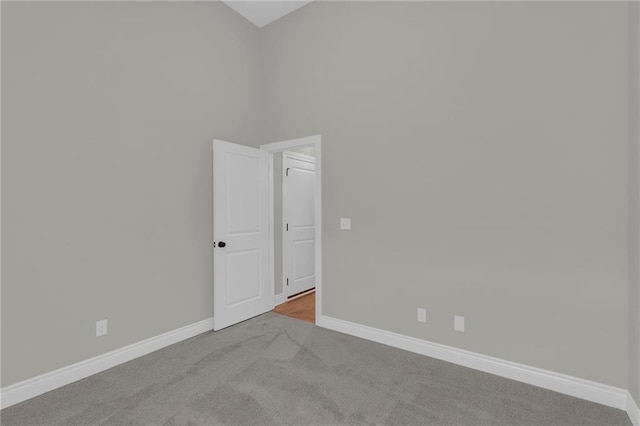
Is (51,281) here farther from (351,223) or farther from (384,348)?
(384,348)

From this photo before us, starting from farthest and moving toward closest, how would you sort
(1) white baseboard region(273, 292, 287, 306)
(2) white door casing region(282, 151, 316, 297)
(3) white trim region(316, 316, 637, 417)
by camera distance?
(2) white door casing region(282, 151, 316, 297), (1) white baseboard region(273, 292, 287, 306), (3) white trim region(316, 316, 637, 417)

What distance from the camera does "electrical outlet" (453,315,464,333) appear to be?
2504 mm

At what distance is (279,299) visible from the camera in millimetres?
4250

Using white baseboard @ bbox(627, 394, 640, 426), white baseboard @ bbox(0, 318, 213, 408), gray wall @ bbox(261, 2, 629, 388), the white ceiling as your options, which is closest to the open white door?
white baseboard @ bbox(0, 318, 213, 408)

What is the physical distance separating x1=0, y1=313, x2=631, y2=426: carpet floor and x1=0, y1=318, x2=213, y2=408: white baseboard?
0.06m

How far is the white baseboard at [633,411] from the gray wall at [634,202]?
0.04m

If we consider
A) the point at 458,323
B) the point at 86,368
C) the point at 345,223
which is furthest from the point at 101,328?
the point at 458,323

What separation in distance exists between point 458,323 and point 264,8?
13.2ft

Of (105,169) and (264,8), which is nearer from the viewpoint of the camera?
(105,169)

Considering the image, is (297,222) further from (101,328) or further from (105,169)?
(101,328)

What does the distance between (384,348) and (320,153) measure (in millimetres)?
2141

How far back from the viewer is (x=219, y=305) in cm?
324

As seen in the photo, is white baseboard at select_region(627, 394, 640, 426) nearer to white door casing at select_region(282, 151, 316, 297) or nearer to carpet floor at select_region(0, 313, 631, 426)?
carpet floor at select_region(0, 313, 631, 426)

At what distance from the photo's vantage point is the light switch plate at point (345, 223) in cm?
315
